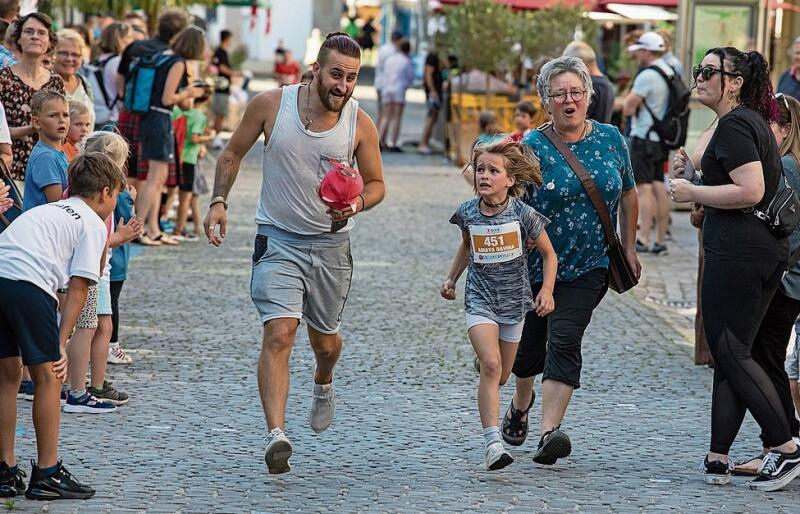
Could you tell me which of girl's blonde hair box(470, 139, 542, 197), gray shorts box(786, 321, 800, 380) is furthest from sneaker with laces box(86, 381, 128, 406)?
gray shorts box(786, 321, 800, 380)

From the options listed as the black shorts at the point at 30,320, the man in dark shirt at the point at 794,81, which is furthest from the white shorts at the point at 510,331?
the man in dark shirt at the point at 794,81

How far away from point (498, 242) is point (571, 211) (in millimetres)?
394

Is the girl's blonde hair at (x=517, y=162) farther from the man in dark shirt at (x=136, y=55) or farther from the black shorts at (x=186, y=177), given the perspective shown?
the black shorts at (x=186, y=177)

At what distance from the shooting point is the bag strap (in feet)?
21.4

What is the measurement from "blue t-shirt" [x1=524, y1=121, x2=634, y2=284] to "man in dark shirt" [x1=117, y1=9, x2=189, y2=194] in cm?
672

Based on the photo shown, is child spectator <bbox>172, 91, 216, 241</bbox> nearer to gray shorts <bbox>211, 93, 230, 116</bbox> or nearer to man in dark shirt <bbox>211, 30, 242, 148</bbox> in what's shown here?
man in dark shirt <bbox>211, 30, 242, 148</bbox>

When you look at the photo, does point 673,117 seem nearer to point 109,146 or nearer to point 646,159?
point 646,159

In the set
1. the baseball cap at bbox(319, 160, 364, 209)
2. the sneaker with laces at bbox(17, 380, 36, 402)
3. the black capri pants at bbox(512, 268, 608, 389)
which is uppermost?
the baseball cap at bbox(319, 160, 364, 209)

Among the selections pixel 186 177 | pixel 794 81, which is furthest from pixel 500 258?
pixel 186 177

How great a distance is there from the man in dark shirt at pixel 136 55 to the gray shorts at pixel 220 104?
Result: 11.3 m

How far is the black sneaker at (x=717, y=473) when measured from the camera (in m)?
6.29

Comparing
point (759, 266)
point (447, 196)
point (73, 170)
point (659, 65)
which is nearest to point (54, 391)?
point (73, 170)

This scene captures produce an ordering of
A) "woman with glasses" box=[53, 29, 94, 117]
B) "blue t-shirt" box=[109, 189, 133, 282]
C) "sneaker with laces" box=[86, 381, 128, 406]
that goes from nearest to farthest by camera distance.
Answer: "sneaker with laces" box=[86, 381, 128, 406], "blue t-shirt" box=[109, 189, 133, 282], "woman with glasses" box=[53, 29, 94, 117]

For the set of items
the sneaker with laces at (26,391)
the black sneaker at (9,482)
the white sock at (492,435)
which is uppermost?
the white sock at (492,435)
